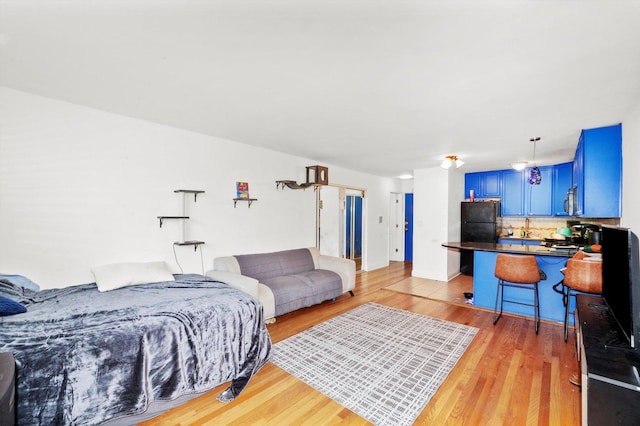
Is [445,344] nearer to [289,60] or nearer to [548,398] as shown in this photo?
[548,398]

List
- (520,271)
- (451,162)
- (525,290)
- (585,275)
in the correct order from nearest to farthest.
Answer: (585,275), (520,271), (525,290), (451,162)

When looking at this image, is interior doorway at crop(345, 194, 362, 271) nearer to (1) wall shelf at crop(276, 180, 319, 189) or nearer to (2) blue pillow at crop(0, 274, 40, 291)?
(1) wall shelf at crop(276, 180, 319, 189)

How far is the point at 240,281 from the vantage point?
3.14 meters

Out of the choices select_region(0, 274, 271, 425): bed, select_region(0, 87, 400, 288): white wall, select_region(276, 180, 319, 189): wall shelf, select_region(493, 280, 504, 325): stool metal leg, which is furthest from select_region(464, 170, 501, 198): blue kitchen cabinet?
select_region(0, 274, 271, 425): bed

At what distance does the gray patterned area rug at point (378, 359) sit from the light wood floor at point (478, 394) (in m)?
0.10

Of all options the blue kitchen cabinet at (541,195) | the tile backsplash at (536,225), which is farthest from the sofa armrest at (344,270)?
the blue kitchen cabinet at (541,195)

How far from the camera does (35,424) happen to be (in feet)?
4.69

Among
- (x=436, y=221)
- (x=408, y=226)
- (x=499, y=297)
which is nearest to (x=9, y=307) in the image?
(x=499, y=297)

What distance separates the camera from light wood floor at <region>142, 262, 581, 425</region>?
1.85 metres

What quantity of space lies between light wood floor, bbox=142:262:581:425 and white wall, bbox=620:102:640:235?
4.59 feet

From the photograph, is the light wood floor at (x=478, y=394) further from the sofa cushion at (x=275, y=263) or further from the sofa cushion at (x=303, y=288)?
the sofa cushion at (x=275, y=263)

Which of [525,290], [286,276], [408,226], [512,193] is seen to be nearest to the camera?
[525,290]

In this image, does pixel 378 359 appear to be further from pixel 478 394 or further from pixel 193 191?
pixel 193 191

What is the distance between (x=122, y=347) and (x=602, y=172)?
4698 millimetres
